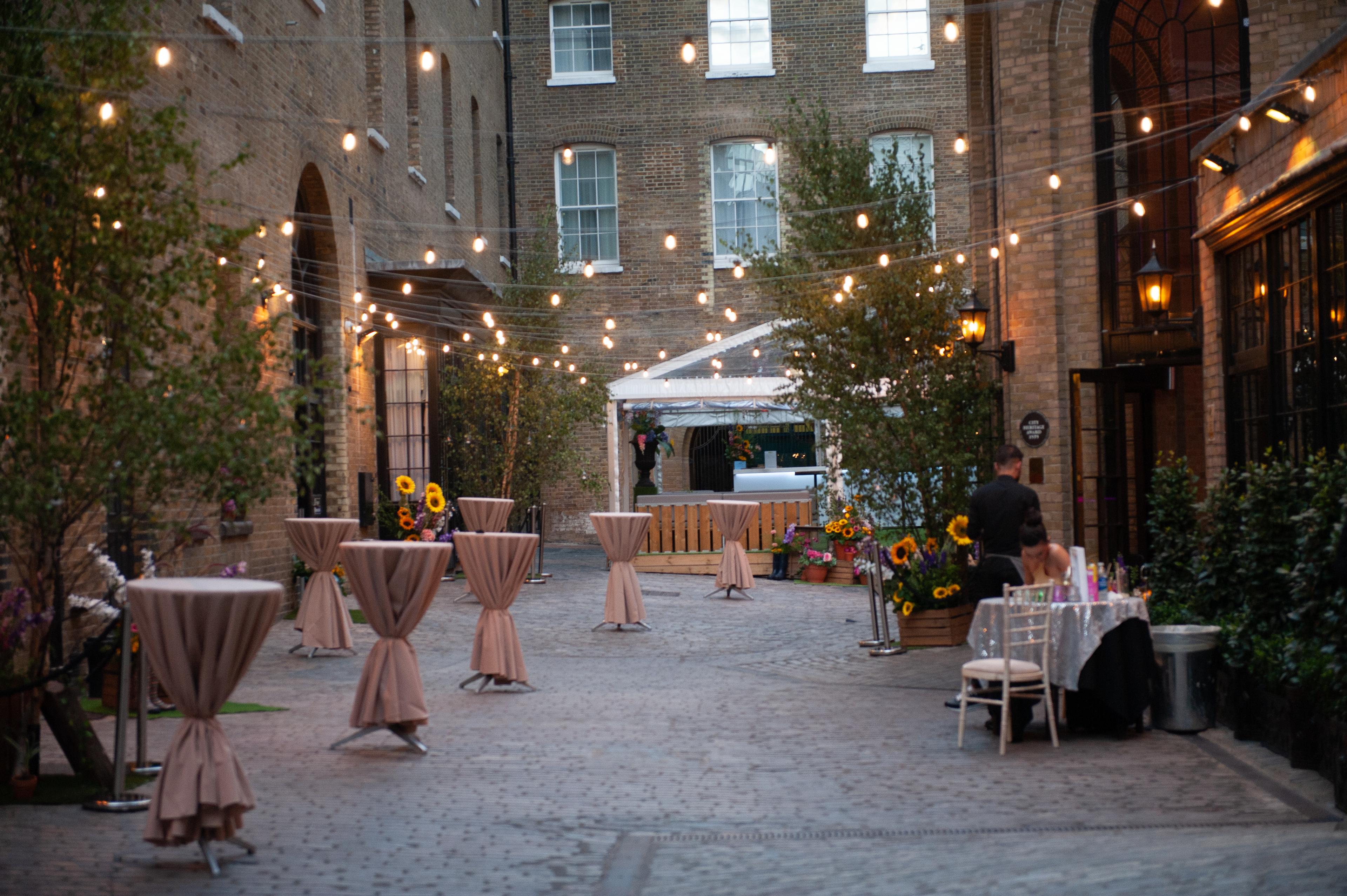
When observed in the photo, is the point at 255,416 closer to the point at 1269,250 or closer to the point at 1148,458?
the point at 1269,250

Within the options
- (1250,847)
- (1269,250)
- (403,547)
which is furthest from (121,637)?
(1269,250)

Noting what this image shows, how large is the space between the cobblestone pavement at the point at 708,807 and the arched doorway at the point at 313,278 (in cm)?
546

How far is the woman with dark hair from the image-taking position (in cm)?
771

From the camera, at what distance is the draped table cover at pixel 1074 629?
7422mm

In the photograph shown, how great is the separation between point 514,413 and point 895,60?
1097 cm

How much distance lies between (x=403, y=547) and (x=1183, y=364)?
802 centimetres

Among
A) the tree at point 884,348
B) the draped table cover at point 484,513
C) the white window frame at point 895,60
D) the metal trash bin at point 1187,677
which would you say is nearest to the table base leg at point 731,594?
the tree at point 884,348

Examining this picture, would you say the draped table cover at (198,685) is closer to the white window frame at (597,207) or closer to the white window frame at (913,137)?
the white window frame at (597,207)

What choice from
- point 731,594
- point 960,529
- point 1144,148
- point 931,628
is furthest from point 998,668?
point 731,594

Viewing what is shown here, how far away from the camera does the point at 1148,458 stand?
13.2 metres

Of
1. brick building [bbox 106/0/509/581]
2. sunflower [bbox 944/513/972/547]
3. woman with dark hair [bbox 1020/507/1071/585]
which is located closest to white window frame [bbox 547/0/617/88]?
brick building [bbox 106/0/509/581]

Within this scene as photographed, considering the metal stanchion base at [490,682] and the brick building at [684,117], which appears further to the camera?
the brick building at [684,117]

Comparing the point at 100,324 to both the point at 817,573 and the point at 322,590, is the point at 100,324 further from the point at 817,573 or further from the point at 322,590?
the point at 817,573

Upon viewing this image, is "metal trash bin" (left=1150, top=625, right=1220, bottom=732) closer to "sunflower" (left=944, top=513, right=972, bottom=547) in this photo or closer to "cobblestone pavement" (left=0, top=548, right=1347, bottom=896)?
"cobblestone pavement" (left=0, top=548, right=1347, bottom=896)
